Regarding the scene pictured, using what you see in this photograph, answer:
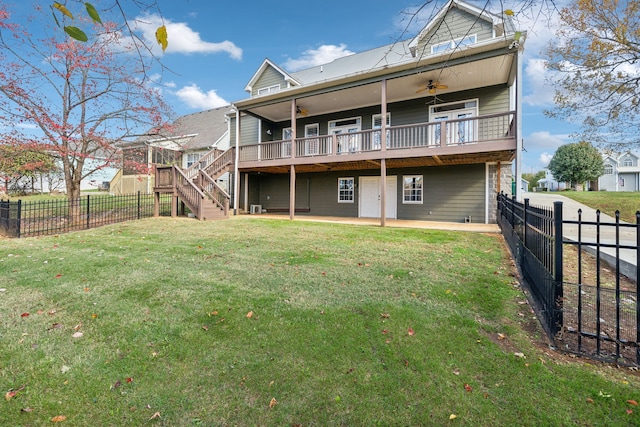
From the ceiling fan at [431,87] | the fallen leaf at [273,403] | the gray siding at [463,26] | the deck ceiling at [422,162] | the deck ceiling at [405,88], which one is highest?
the gray siding at [463,26]

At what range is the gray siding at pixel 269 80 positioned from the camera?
56.5 feet

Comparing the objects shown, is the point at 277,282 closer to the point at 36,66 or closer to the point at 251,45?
the point at 251,45

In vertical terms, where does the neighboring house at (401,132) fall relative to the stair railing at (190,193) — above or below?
above

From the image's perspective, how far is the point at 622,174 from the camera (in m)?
42.5

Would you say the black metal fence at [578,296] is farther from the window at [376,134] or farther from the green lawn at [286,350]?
the window at [376,134]

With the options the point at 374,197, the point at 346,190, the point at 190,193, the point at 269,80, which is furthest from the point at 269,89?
the point at 374,197

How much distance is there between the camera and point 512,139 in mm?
9578

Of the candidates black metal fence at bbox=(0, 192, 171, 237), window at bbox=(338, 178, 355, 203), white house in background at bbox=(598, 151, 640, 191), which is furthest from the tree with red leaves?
white house in background at bbox=(598, 151, 640, 191)

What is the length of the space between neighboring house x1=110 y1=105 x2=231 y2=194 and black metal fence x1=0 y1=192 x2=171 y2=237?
4.51m

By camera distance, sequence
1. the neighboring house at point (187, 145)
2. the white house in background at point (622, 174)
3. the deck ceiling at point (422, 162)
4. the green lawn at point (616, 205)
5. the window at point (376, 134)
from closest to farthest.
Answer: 1. the deck ceiling at point (422, 162)
2. the window at point (376, 134)
3. the green lawn at point (616, 205)
4. the neighboring house at point (187, 145)
5. the white house in background at point (622, 174)

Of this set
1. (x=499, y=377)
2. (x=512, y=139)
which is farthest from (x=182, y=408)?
(x=512, y=139)

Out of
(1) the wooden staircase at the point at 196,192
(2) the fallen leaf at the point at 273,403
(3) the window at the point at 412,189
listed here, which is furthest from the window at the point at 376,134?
(2) the fallen leaf at the point at 273,403

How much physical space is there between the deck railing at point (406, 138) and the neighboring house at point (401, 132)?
0.17 feet

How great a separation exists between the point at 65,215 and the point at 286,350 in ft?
46.0
